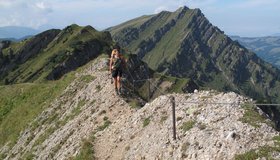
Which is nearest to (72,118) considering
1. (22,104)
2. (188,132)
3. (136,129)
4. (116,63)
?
(116,63)

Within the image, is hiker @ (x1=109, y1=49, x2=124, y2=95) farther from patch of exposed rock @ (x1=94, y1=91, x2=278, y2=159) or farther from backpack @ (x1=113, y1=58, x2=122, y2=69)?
patch of exposed rock @ (x1=94, y1=91, x2=278, y2=159)

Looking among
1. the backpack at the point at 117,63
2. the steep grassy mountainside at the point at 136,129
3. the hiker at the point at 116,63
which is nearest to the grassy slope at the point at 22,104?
the steep grassy mountainside at the point at 136,129

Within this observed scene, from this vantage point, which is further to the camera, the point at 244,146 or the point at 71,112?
the point at 71,112

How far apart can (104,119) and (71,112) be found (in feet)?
25.5

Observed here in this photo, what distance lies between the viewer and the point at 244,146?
65.2 feet

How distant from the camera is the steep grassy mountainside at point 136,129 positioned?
68.7 ft

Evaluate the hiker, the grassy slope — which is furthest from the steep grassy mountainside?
the hiker

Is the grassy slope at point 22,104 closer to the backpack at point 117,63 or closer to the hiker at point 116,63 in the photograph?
the hiker at point 116,63

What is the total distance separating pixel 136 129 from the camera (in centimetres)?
2872

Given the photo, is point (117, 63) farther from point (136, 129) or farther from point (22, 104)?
point (22, 104)

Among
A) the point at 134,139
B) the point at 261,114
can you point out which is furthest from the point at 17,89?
the point at 261,114

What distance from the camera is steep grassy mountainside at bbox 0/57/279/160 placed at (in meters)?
21.0

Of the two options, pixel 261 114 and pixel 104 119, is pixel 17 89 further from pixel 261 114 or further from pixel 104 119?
pixel 261 114

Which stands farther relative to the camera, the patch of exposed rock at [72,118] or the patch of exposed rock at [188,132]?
the patch of exposed rock at [72,118]
